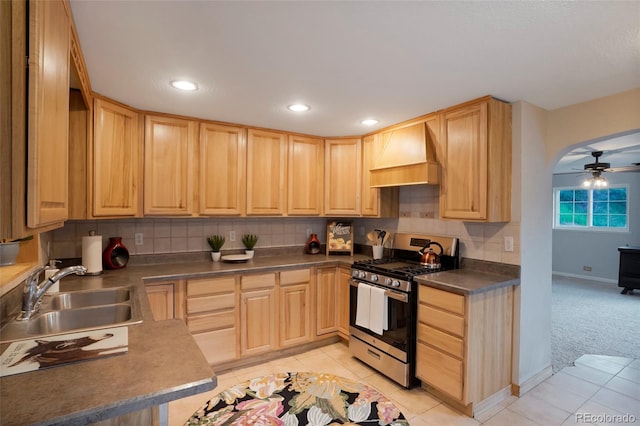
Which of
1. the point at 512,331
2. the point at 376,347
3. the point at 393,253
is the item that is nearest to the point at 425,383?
the point at 376,347

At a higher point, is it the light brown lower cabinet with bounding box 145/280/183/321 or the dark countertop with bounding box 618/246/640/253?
the dark countertop with bounding box 618/246/640/253

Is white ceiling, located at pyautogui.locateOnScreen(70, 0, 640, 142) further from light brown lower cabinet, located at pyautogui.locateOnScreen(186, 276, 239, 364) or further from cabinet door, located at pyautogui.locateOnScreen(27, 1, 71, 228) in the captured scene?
light brown lower cabinet, located at pyautogui.locateOnScreen(186, 276, 239, 364)

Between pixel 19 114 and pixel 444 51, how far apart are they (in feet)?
5.86

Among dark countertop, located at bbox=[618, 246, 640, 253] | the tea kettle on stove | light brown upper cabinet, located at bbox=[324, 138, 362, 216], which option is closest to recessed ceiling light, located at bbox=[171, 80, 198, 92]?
light brown upper cabinet, located at bbox=[324, 138, 362, 216]

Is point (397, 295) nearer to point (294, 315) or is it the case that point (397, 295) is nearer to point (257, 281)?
point (294, 315)

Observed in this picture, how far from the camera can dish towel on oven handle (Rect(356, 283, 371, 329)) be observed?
2895mm

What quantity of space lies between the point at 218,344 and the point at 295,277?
0.92m

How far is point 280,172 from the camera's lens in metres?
3.46

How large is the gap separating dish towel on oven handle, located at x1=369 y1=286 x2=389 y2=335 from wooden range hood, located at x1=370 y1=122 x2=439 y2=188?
40.6 inches

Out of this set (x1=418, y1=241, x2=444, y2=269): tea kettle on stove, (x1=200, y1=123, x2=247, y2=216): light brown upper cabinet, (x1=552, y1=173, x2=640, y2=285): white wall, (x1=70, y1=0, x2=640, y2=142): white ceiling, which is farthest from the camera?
(x1=552, y1=173, x2=640, y2=285): white wall

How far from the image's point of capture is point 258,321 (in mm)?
3020

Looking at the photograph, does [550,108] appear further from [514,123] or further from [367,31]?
[367,31]

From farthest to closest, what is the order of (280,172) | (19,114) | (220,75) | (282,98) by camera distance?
(280,172) < (282,98) < (220,75) < (19,114)

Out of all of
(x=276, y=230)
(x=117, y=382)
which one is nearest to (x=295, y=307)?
(x=276, y=230)
